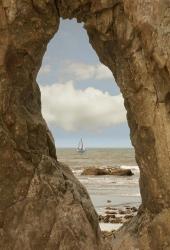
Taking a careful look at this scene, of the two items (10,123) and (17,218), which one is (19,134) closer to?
(10,123)

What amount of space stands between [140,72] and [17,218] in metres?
4.56

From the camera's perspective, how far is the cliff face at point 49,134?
34.7 ft

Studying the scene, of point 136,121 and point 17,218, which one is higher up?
point 136,121

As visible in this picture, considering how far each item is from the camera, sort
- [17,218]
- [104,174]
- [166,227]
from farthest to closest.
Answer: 1. [104,174]
2. [166,227]
3. [17,218]

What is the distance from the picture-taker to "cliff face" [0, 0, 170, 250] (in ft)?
34.7

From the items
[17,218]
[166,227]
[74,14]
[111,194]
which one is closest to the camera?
[17,218]

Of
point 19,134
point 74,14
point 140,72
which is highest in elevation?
point 74,14

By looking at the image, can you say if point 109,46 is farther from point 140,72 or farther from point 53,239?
point 53,239

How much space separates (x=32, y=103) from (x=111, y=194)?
21.7 meters

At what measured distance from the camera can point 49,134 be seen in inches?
475

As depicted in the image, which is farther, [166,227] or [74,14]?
[74,14]

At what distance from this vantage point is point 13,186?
1069 cm

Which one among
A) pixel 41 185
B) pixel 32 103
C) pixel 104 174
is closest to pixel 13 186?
pixel 41 185

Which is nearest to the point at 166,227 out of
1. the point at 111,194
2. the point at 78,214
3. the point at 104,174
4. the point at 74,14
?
the point at 78,214
